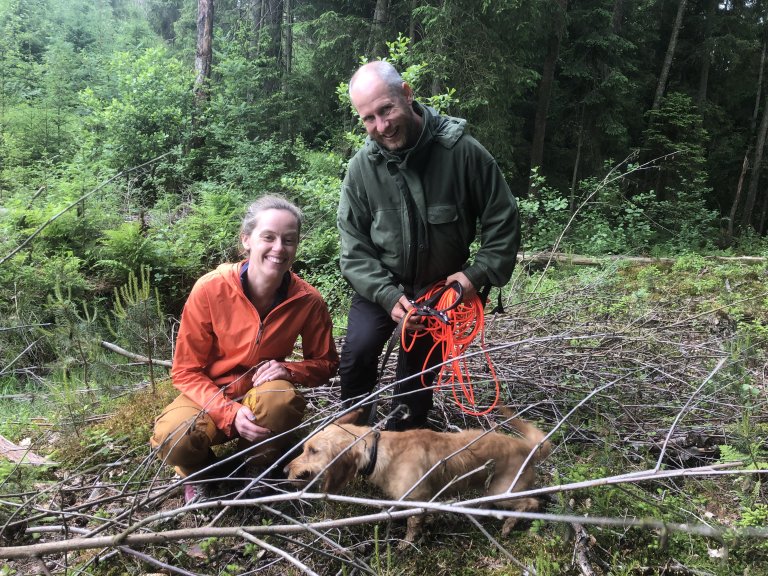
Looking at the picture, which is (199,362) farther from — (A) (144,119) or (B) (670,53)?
(B) (670,53)

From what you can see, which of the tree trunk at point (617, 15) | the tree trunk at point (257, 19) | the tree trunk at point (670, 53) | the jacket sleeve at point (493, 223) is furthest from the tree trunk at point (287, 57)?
the tree trunk at point (670, 53)

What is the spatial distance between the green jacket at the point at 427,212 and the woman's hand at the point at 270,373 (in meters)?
0.68

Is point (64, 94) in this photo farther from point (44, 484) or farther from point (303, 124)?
point (44, 484)

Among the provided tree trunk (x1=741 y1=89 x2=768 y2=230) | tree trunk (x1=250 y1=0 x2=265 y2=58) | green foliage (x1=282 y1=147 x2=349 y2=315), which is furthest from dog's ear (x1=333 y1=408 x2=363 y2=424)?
tree trunk (x1=741 y1=89 x2=768 y2=230)

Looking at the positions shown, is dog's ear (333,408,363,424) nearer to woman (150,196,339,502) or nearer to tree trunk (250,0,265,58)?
woman (150,196,339,502)

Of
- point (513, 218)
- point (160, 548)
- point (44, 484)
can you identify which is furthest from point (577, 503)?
point (44, 484)

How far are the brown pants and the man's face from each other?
157cm

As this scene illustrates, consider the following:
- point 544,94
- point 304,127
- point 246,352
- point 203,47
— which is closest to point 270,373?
point 246,352

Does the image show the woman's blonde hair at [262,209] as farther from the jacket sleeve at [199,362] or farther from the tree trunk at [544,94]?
the tree trunk at [544,94]

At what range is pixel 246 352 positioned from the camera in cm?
294

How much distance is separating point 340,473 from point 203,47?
47.3 ft

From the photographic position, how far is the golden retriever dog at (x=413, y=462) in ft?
7.85

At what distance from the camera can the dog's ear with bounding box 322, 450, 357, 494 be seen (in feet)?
7.59

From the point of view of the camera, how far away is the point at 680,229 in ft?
45.0
